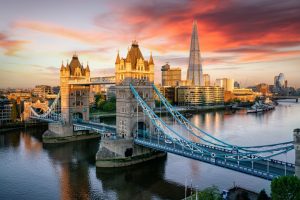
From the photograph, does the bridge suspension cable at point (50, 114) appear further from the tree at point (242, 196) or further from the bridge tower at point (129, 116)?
the tree at point (242, 196)

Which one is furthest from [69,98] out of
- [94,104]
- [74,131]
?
[94,104]

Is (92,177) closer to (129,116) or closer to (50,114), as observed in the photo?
(129,116)

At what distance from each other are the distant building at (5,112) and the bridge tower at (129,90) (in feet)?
151

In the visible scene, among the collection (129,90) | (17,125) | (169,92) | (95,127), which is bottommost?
(17,125)

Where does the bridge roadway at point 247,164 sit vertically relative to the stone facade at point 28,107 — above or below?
below

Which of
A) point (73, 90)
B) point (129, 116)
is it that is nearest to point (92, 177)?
point (129, 116)

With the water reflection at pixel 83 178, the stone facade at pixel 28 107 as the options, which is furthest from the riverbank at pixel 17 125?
the water reflection at pixel 83 178

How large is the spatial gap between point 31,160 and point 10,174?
24.8ft

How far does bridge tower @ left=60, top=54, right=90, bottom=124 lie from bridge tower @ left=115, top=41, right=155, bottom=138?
19.6m

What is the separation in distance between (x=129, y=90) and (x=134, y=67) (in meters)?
4.34

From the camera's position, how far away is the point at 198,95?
521ft

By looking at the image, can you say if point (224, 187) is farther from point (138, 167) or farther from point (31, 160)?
point (31, 160)

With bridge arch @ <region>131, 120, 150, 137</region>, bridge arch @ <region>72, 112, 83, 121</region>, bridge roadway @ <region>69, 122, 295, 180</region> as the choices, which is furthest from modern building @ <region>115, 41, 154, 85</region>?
bridge arch @ <region>72, 112, 83, 121</region>

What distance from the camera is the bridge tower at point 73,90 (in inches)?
2677
